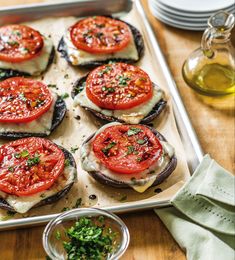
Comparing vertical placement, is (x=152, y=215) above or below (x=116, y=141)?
below

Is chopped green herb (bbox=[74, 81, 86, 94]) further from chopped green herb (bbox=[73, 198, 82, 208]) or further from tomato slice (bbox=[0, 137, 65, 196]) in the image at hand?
chopped green herb (bbox=[73, 198, 82, 208])

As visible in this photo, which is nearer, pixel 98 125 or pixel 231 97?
pixel 98 125

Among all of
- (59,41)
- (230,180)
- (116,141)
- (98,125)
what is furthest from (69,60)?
(230,180)

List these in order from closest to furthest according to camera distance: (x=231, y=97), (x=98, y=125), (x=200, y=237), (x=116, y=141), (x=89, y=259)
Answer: (x=89, y=259) → (x=200, y=237) → (x=116, y=141) → (x=98, y=125) → (x=231, y=97)

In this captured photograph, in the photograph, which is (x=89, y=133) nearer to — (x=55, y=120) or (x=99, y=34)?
(x=55, y=120)

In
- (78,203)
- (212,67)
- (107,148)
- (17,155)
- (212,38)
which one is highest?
(212,38)

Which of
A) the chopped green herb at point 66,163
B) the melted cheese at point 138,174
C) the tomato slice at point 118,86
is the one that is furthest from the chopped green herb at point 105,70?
the chopped green herb at point 66,163

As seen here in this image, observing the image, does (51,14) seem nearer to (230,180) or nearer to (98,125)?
(98,125)

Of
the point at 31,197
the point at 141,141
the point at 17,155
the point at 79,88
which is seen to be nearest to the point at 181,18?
the point at 79,88
